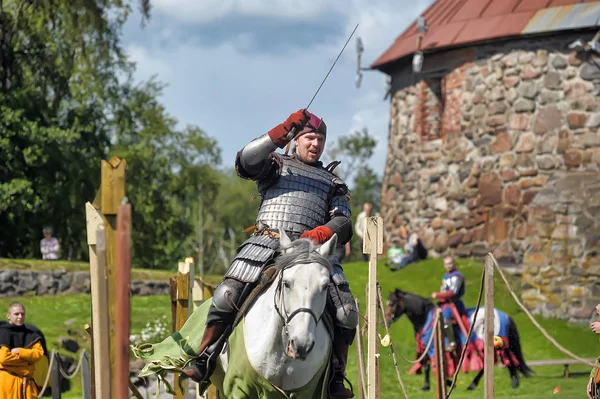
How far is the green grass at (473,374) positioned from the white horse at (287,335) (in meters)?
7.18

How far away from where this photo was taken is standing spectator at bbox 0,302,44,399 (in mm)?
12766

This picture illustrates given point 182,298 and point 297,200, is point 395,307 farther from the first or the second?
point 297,200

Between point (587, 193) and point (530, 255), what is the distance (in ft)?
5.82

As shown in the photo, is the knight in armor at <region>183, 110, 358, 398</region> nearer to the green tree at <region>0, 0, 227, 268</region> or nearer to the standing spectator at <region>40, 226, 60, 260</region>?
the standing spectator at <region>40, 226, 60, 260</region>

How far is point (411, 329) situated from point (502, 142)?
674 centimetres

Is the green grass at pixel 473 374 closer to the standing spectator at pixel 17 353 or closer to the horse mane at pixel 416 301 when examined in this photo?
the horse mane at pixel 416 301

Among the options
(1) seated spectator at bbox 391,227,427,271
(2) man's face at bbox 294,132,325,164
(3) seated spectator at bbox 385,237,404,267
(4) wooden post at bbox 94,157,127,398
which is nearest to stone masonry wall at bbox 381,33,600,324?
(1) seated spectator at bbox 391,227,427,271

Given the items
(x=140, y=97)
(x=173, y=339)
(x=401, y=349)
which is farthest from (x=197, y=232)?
(x=173, y=339)

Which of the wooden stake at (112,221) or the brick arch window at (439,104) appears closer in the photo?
the wooden stake at (112,221)

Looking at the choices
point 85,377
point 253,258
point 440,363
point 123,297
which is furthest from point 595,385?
point 85,377

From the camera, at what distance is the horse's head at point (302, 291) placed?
7.54 m

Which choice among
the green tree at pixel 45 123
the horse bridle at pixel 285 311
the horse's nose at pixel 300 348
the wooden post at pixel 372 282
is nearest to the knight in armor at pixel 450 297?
the wooden post at pixel 372 282

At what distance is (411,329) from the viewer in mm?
21312

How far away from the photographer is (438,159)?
28266mm
